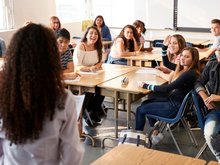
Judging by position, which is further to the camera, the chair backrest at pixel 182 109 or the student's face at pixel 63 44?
the student's face at pixel 63 44

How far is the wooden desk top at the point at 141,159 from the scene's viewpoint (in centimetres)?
165

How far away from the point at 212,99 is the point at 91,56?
6.18 ft

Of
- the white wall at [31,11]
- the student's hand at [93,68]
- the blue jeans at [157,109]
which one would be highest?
the white wall at [31,11]


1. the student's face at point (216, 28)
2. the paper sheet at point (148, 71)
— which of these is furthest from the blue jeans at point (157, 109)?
the student's face at point (216, 28)

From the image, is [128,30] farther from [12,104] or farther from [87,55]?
[12,104]

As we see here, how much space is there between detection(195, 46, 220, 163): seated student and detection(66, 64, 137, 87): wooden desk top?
107cm

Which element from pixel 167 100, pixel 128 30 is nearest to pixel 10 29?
pixel 128 30

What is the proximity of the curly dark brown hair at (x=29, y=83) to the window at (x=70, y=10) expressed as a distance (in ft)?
23.1

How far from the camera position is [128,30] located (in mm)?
5348

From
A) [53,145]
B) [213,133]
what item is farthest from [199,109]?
[53,145]

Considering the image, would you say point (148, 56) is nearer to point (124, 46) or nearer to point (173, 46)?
point (124, 46)

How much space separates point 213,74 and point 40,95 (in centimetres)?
227

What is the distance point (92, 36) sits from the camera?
4367 mm

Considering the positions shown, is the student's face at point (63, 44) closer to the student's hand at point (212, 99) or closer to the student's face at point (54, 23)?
the student's hand at point (212, 99)
